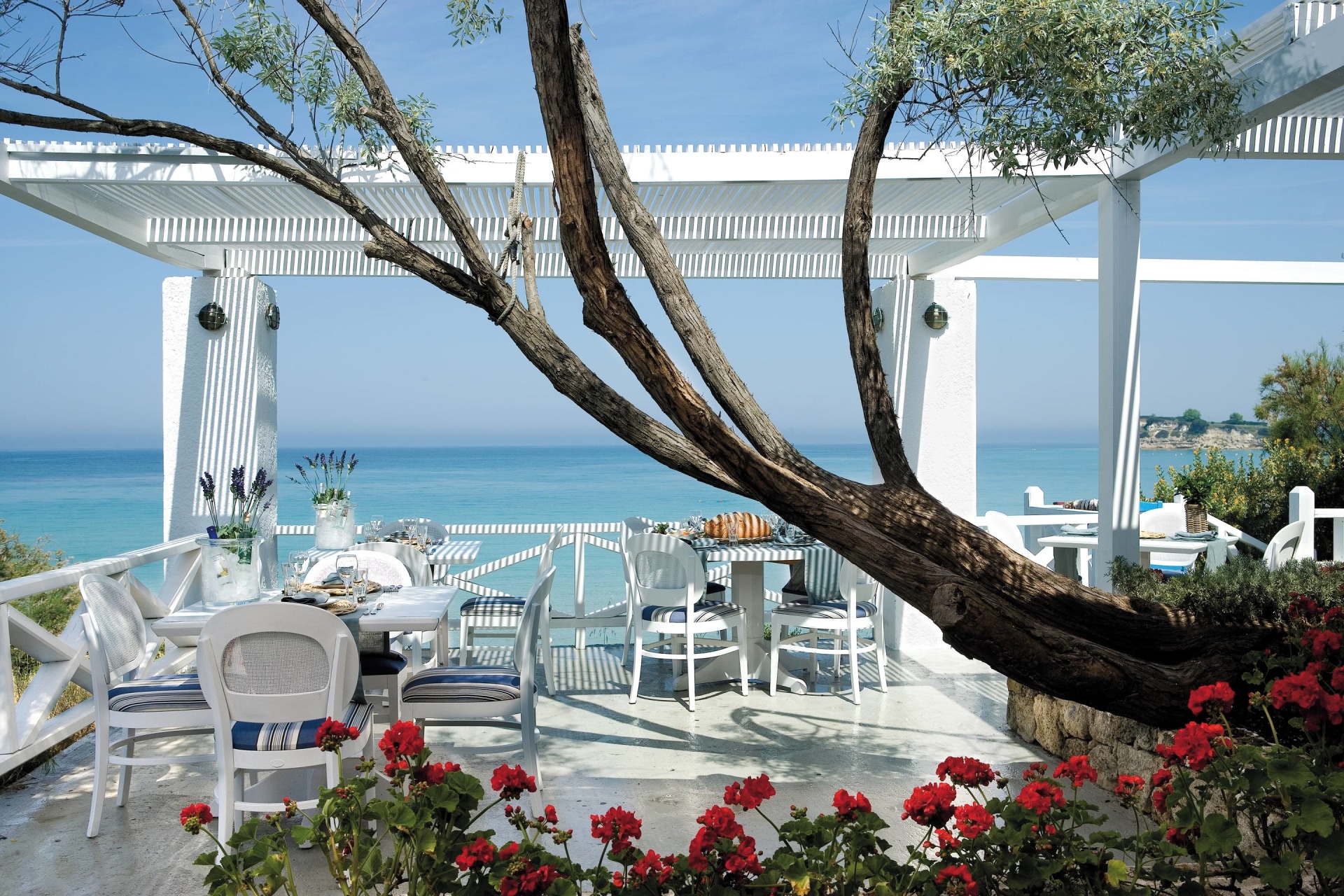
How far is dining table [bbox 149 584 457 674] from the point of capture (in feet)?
12.3

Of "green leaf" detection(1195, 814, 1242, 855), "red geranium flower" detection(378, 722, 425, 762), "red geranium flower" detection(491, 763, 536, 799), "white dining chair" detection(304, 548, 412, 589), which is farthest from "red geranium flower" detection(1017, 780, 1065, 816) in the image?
"white dining chair" detection(304, 548, 412, 589)

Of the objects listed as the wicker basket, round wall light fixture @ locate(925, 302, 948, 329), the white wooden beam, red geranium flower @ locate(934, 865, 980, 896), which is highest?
the white wooden beam

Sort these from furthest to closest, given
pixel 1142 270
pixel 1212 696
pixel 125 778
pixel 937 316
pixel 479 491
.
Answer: pixel 479 491 < pixel 1142 270 < pixel 937 316 < pixel 125 778 < pixel 1212 696

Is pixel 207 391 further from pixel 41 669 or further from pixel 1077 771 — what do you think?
pixel 1077 771

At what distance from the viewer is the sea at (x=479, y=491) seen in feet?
85.2

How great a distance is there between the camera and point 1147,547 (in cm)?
624

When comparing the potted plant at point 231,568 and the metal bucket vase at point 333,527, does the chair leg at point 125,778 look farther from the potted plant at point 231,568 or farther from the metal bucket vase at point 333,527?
the metal bucket vase at point 333,527

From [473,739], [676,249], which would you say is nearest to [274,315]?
[676,249]

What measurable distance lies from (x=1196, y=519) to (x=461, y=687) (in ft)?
16.3

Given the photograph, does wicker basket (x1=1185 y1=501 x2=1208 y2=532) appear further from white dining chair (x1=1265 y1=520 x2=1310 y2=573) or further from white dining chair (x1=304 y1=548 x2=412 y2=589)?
white dining chair (x1=304 y1=548 x2=412 y2=589)

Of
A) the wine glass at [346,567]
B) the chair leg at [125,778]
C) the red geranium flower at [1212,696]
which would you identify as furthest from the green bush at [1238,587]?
the chair leg at [125,778]

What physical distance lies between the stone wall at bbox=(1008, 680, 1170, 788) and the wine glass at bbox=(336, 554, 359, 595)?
9.43 feet

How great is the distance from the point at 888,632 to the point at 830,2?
13.7ft

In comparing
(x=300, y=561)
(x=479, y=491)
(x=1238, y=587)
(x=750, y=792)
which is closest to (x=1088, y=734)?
(x=1238, y=587)
